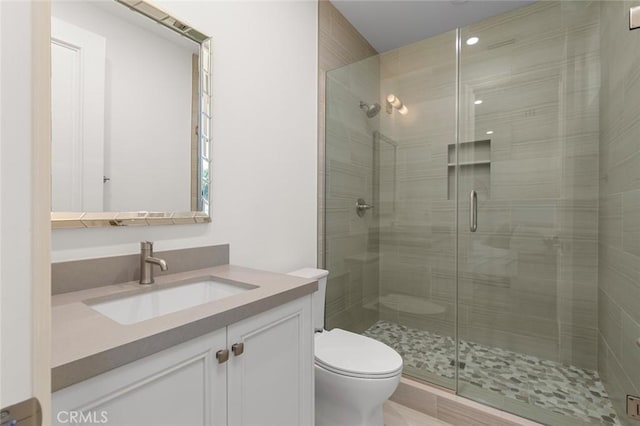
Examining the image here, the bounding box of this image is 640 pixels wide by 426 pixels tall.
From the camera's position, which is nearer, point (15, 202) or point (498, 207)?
point (15, 202)

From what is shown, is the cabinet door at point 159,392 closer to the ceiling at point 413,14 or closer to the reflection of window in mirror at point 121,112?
the reflection of window in mirror at point 121,112

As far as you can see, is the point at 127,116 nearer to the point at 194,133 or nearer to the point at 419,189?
the point at 194,133

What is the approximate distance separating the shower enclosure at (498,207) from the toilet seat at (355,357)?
0.55 metres

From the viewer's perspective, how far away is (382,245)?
2.61 metres

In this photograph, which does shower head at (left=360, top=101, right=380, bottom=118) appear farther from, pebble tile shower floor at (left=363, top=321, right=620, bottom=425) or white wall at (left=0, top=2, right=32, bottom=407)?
white wall at (left=0, top=2, right=32, bottom=407)

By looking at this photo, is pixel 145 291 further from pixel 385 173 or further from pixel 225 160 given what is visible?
pixel 385 173

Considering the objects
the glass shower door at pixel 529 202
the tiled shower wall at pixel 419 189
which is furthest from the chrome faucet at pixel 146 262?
the tiled shower wall at pixel 419 189

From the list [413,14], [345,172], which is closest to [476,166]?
[345,172]

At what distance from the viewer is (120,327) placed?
703 millimetres

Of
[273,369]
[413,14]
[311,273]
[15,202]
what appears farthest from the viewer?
[413,14]

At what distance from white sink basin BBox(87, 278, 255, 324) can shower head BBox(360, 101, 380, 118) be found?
5.98 feet

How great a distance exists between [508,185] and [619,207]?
2.18 ft

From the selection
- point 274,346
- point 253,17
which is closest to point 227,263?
point 274,346

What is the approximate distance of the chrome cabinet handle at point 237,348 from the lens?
2.76 ft
